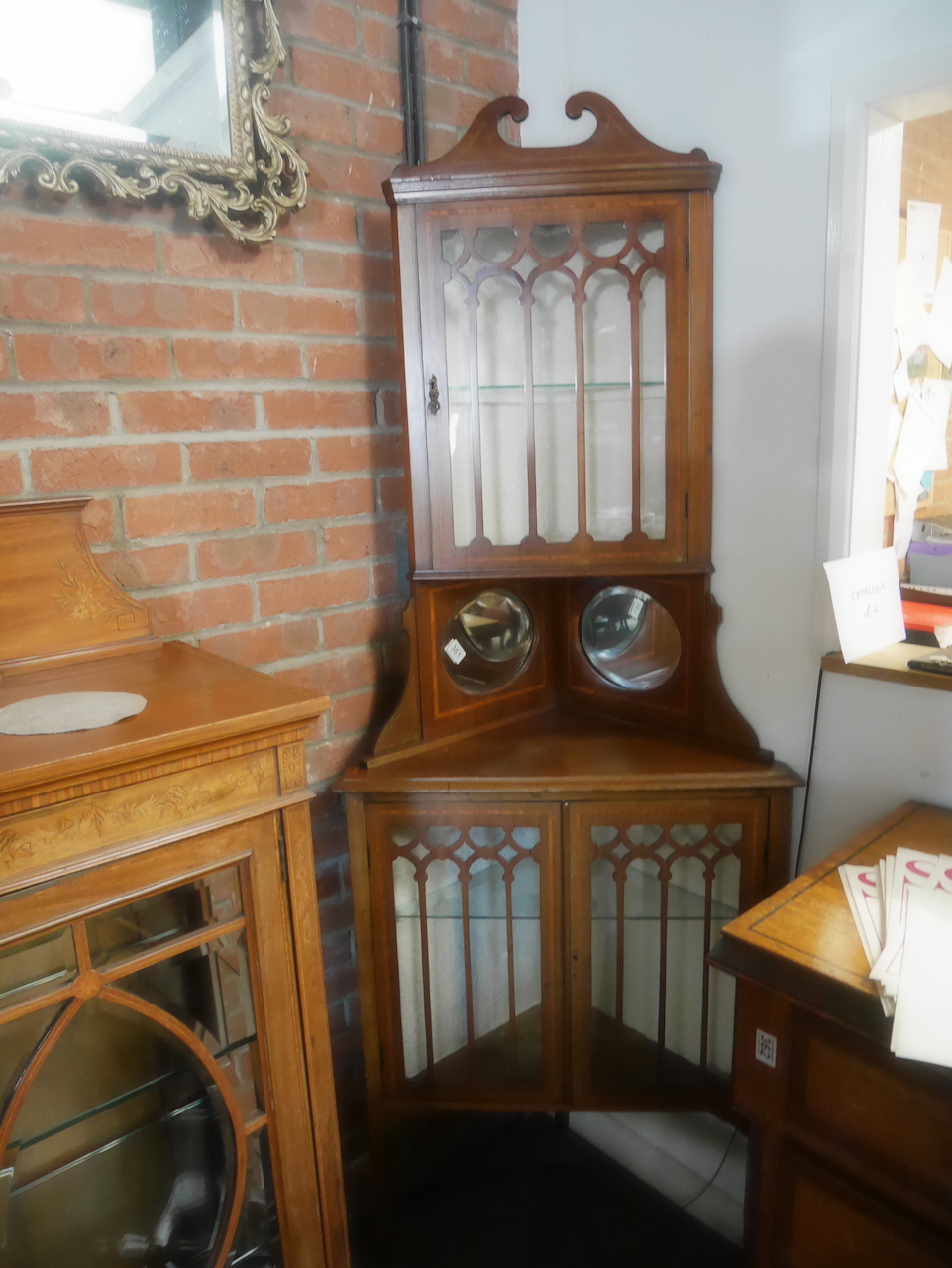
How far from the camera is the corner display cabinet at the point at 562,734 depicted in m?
1.41

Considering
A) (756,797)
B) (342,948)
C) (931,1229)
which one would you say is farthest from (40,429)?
(931,1229)

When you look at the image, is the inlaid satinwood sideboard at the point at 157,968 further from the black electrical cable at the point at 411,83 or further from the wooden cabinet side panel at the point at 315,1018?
the black electrical cable at the point at 411,83

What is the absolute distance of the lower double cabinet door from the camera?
147cm

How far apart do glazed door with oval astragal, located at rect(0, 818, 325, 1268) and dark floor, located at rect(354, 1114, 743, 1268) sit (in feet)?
2.28

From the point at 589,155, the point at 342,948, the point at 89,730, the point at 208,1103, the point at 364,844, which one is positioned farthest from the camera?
the point at 342,948

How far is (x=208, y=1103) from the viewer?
1049mm

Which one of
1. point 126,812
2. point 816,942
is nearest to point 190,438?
point 126,812

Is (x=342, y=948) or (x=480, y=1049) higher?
(x=342, y=948)

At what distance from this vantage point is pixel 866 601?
1429mm

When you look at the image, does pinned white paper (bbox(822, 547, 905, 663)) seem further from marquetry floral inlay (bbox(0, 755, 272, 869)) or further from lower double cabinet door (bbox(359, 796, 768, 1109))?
marquetry floral inlay (bbox(0, 755, 272, 869))

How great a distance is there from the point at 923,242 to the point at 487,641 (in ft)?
4.40

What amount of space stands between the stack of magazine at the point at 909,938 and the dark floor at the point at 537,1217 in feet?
3.17

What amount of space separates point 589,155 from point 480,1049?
60.0 inches

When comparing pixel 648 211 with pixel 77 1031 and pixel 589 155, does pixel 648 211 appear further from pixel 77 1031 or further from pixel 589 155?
pixel 77 1031
